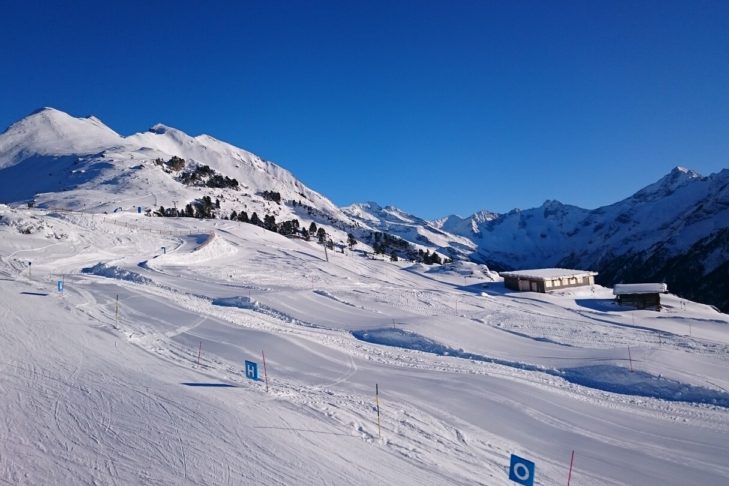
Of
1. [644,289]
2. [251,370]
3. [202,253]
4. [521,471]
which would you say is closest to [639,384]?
[521,471]

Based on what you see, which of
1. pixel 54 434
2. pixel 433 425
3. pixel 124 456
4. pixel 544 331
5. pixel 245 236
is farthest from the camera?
pixel 245 236

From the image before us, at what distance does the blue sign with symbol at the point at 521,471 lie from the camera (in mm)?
8859

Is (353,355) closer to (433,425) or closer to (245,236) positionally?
(433,425)

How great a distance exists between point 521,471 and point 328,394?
7.55 m

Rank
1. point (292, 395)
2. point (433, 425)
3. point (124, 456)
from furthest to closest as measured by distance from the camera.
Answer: point (292, 395), point (433, 425), point (124, 456)

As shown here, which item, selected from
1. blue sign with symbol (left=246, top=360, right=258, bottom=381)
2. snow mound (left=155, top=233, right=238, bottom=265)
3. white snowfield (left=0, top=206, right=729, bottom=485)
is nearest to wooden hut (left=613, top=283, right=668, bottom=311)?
white snowfield (left=0, top=206, right=729, bottom=485)

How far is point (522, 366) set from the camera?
2050 centimetres

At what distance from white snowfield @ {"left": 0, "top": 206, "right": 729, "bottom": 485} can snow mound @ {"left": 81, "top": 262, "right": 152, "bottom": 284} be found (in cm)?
447

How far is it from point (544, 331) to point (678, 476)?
17.7 meters

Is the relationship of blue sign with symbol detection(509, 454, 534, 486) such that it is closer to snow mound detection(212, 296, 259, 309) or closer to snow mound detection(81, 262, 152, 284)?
snow mound detection(212, 296, 259, 309)

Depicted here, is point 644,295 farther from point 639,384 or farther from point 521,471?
point 521,471

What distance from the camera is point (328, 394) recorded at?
15219mm

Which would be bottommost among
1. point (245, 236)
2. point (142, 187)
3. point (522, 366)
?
point (522, 366)

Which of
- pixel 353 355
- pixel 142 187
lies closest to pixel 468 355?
pixel 353 355
